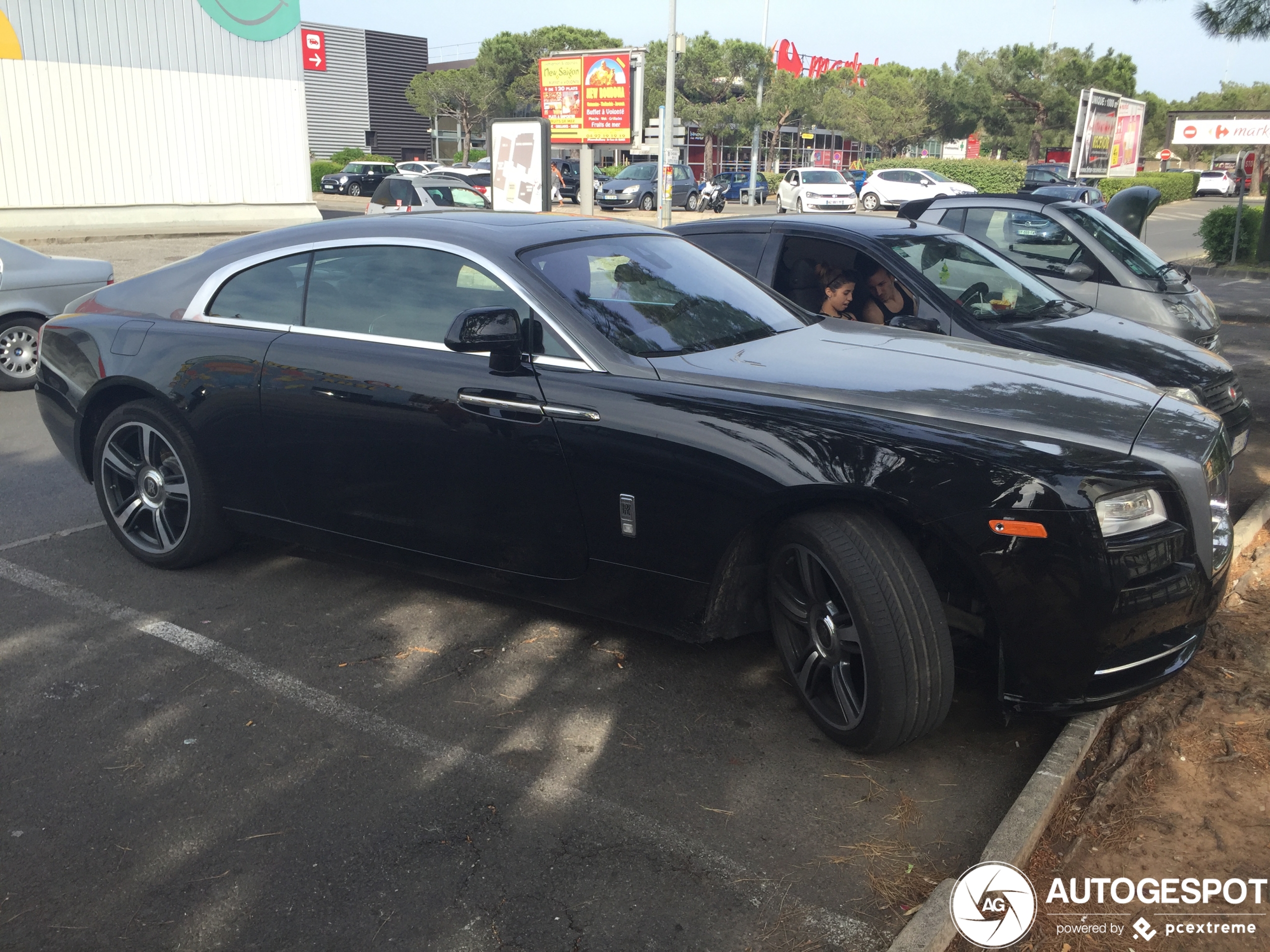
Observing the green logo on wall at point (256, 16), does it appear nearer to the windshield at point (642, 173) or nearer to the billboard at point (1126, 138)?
the windshield at point (642, 173)

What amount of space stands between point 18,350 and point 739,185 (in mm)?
40783

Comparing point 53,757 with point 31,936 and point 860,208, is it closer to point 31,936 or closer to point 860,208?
point 31,936

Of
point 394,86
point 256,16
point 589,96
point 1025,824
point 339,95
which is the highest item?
point 394,86

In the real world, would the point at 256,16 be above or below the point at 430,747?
above

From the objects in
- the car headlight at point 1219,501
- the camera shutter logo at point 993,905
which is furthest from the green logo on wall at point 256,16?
the camera shutter logo at point 993,905

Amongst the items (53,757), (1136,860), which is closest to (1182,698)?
(1136,860)

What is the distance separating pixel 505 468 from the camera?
3.74 meters

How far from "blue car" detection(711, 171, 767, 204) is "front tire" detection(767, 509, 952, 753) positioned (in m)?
43.1

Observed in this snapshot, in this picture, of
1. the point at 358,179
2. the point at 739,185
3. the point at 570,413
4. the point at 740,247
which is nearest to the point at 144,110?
the point at 358,179

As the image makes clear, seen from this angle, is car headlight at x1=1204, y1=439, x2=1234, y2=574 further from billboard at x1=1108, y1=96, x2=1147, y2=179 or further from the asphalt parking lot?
billboard at x1=1108, y1=96, x2=1147, y2=179

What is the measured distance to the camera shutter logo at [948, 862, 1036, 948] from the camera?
8.29ft

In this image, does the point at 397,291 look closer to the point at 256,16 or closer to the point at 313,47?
the point at 256,16

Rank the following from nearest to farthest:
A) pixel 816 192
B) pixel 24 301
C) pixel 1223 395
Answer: pixel 1223 395 → pixel 24 301 → pixel 816 192

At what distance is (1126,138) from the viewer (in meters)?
44.7
